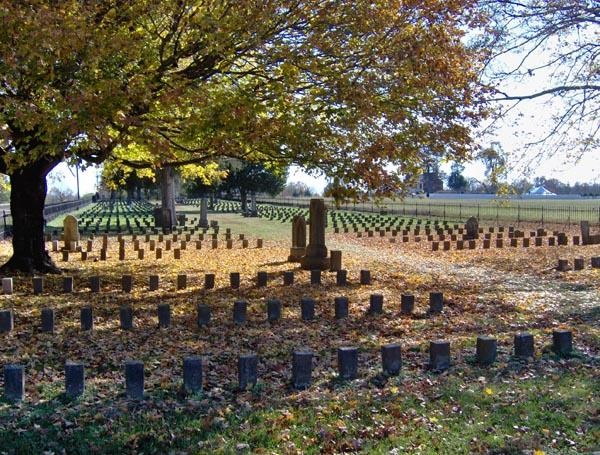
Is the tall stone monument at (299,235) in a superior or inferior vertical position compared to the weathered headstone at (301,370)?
superior

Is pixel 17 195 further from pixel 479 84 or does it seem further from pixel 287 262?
pixel 479 84

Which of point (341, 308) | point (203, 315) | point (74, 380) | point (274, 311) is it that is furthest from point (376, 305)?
point (74, 380)

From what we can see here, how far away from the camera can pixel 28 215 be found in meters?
14.3

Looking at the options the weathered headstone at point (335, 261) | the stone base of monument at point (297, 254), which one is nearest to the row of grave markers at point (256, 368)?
the weathered headstone at point (335, 261)

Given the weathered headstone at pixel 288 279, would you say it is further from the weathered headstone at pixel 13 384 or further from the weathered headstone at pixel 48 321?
the weathered headstone at pixel 13 384

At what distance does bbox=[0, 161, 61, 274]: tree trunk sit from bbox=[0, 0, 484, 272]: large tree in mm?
1527

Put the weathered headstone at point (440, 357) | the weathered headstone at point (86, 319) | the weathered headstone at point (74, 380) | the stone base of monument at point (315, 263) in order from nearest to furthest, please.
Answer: the weathered headstone at point (74, 380)
the weathered headstone at point (440, 357)
the weathered headstone at point (86, 319)
the stone base of monument at point (315, 263)

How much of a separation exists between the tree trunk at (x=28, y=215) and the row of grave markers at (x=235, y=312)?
5.41 m

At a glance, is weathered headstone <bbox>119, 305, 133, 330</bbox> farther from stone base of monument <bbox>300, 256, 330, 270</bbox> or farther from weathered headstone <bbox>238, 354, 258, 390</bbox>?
stone base of monument <bbox>300, 256, 330, 270</bbox>

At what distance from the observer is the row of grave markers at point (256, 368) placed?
5.75 meters

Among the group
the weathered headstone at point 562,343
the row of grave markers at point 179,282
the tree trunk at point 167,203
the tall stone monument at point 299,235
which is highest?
the tree trunk at point 167,203

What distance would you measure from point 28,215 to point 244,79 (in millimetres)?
5730

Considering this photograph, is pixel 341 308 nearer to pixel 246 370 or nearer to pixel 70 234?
pixel 246 370

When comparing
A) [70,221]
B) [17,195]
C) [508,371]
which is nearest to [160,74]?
[17,195]
